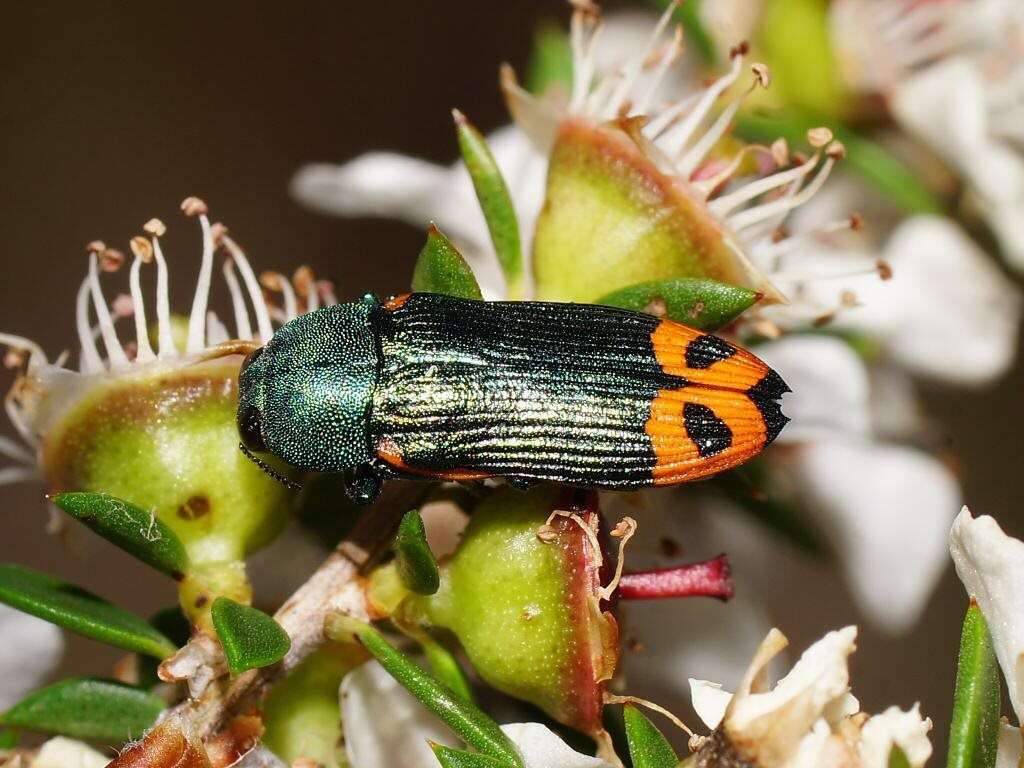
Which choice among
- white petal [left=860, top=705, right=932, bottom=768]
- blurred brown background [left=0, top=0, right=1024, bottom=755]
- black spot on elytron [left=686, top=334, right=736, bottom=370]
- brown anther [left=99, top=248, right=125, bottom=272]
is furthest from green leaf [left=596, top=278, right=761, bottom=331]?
blurred brown background [left=0, top=0, right=1024, bottom=755]

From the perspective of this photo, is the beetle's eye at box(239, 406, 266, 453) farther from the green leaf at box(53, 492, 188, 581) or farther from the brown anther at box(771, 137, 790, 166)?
the brown anther at box(771, 137, 790, 166)

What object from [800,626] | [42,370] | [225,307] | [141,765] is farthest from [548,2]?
[141,765]

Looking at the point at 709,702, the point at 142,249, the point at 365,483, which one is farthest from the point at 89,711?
the point at 709,702

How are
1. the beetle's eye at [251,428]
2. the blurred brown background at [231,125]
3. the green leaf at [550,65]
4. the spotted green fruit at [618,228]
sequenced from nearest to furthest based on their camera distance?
the beetle's eye at [251,428]
the spotted green fruit at [618,228]
the green leaf at [550,65]
the blurred brown background at [231,125]

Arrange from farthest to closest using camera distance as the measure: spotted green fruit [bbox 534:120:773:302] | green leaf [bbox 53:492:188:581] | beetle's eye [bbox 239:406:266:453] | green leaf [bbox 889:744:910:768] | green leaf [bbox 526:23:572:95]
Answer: green leaf [bbox 526:23:572:95]
spotted green fruit [bbox 534:120:773:302]
beetle's eye [bbox 239:406:266:453]
green leaf [bbox 53:492:188:581]
green leaf [bbox 889:744:910:768]

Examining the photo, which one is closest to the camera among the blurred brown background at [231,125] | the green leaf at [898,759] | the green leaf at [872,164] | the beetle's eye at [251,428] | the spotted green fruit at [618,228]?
the green leaf at [898,759]

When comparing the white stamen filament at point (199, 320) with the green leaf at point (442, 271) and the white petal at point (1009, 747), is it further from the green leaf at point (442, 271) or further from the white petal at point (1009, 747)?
the white petal at point (1009, 747)

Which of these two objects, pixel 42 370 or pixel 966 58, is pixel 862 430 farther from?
pixel 42 370

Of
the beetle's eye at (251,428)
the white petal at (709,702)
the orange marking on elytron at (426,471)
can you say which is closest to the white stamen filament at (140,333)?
the beetle's eye at (251,428)
